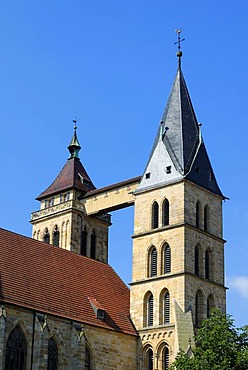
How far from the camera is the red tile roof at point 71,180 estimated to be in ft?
209

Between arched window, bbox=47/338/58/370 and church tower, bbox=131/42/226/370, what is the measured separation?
22.2 ft

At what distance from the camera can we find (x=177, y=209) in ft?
168

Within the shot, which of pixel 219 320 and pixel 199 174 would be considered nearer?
pixel 219 320

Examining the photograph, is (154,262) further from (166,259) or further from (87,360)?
(87,360)

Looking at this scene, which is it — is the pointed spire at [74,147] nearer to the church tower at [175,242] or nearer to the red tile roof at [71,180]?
the red tile roof at [71,180]

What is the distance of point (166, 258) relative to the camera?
51.1 meters

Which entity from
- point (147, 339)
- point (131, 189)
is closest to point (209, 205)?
point (131, 189)

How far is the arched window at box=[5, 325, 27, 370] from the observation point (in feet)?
139

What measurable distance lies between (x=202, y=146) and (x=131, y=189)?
555 cm

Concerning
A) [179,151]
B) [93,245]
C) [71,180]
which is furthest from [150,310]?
[71,180]

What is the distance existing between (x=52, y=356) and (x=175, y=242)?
1078 cm

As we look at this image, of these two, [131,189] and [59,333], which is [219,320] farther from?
[131,189]

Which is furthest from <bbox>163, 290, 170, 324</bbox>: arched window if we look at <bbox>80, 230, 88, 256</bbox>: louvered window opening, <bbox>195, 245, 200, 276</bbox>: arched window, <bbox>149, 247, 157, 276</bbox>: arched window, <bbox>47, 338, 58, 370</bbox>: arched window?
<bbox>80, 230, 88, 256</bbox>: louvered window opening

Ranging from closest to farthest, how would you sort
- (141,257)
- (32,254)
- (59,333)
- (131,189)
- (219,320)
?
(219,320) < (59,333) < (32,254) < (141,257) < (131,189)
